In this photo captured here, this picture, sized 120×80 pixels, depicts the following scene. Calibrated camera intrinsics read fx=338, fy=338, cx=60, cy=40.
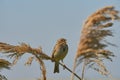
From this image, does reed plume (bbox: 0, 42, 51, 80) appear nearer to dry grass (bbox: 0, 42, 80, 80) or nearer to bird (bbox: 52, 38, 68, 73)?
dry grass (bbox: 0, 42, 80, 80)

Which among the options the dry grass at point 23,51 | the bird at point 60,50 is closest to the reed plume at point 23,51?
the dry grass at point 23,51

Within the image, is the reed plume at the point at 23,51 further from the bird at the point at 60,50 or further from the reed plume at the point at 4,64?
the bird at the point at 60,50

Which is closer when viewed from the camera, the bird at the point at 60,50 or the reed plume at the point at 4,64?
the reed plume at the point at 4,64

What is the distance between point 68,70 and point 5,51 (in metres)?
0.87

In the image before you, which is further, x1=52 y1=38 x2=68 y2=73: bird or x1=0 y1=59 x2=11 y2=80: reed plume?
x1=52 y1=38 x2=68 y2=73: bird

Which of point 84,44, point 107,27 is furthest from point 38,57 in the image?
point 107,27

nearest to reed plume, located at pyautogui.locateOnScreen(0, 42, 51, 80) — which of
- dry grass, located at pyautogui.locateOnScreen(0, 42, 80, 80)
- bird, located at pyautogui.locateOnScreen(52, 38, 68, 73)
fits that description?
dry grass, located at pyautogui.locateOnScreen(0, 42, 80, 80)

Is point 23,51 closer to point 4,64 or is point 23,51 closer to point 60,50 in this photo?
point 4,64

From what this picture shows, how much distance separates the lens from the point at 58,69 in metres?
5.99

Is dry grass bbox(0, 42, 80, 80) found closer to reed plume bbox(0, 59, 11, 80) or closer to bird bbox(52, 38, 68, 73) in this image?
reed plume bbox(0, 59, 11, 80)

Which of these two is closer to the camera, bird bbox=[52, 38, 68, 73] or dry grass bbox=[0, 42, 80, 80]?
dry grass bbox=[0, 42, 80, 80]

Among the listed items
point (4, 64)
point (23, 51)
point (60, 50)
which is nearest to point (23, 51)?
point (23, 51)

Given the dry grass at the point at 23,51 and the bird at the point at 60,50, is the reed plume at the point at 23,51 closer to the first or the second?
the dry grass at the point at 23,51

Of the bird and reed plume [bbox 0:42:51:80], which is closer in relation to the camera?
reed plume [bbox 0:42:51:80]
